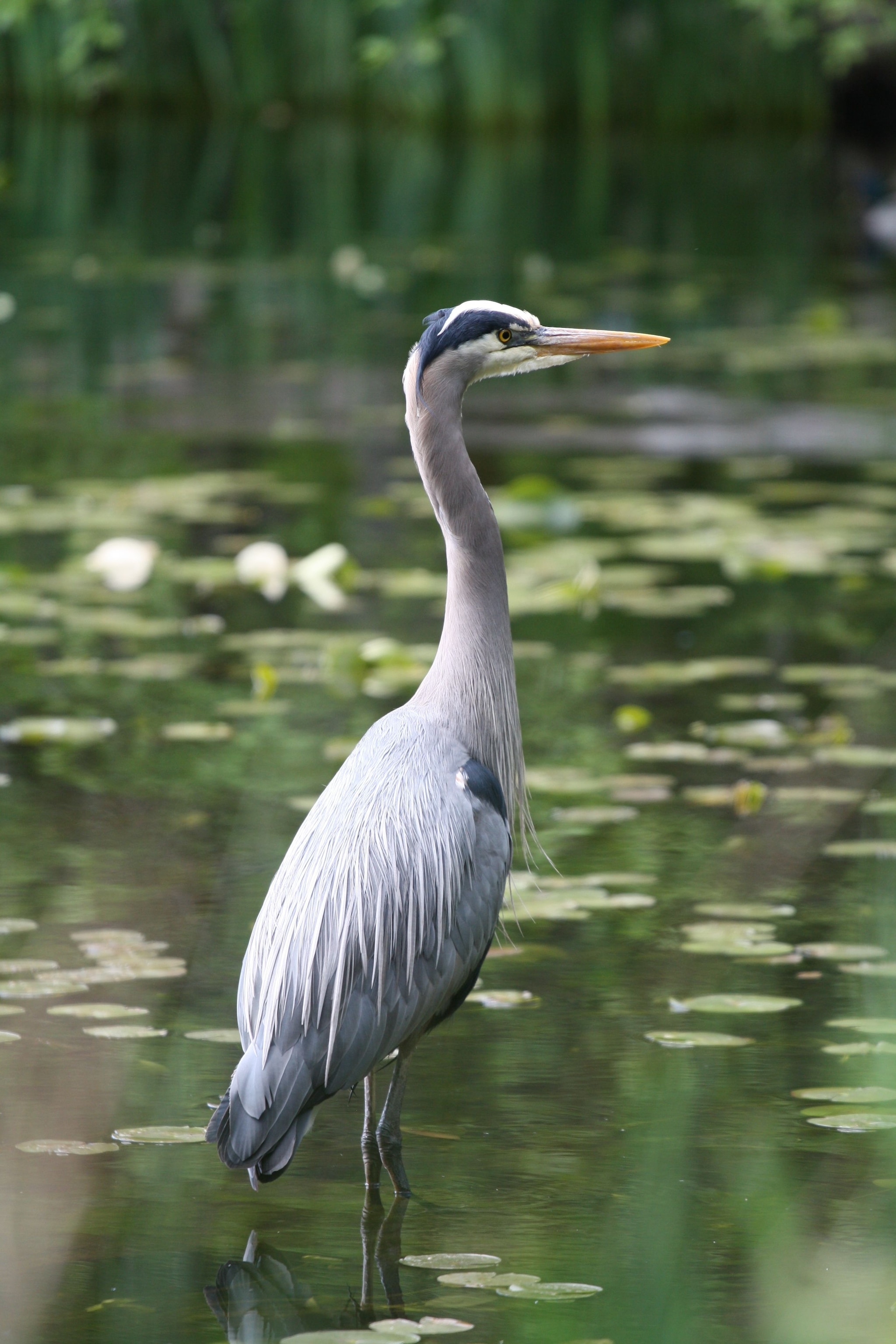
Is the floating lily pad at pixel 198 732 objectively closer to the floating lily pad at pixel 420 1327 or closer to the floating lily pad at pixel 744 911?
the floating lily pad at pixel 744 911

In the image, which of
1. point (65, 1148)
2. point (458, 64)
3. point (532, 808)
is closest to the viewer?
point (65, 1148)

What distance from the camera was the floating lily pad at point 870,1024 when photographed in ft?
12.9

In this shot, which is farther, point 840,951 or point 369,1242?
point 840,951

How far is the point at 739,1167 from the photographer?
136 inches

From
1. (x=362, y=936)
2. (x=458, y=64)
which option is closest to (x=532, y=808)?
(x=362, y=936)

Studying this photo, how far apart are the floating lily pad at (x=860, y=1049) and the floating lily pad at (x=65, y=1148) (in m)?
1.30

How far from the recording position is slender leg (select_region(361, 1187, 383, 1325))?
302 centimetres

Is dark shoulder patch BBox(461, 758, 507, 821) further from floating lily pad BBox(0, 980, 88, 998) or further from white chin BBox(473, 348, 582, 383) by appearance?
floating lily pad BBox(0, 980, 88, 998)

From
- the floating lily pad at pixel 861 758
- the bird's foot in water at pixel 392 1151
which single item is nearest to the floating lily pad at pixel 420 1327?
the bird's foot in water at pixel 392 1151

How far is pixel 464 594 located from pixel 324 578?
3.32 metres

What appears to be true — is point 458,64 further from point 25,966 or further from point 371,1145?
point 371,1145

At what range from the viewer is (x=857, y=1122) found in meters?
3.60

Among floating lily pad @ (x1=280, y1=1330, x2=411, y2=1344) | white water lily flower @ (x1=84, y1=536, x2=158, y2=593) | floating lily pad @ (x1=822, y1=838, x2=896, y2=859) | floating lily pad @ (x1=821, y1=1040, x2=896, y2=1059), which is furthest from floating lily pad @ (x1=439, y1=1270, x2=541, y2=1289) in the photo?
white water lily flower @ (x1=84, y1=536, x2=158, y2=593)

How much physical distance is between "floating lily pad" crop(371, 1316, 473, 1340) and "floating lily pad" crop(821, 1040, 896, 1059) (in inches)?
45.2
